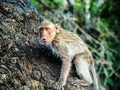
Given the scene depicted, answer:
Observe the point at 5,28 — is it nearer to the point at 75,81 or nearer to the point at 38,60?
the point at 38,60

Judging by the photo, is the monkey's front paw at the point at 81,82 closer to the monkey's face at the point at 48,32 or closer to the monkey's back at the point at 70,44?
the monkey's back at the point at 70,44

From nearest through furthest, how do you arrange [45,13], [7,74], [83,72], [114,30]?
[7,74] < [83,72] < [45,13] < [114,30]

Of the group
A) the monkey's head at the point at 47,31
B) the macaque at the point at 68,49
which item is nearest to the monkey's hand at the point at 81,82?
the macaque at the point at 68,49

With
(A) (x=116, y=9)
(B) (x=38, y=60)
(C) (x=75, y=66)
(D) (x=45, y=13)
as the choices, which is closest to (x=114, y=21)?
(A) (x=116, y=9)

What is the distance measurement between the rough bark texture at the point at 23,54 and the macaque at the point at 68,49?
0.12m

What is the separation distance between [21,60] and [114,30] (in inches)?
281

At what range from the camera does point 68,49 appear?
5703 millimetres

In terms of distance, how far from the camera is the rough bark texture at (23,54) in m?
4.58

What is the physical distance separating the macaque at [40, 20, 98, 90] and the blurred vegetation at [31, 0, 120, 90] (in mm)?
3394

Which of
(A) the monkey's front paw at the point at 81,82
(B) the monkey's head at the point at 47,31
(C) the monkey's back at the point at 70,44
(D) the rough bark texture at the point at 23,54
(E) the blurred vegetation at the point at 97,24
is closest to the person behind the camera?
(D) the rough bark texture at the point at 23,54

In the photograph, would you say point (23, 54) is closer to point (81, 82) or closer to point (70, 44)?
point (81, 82)

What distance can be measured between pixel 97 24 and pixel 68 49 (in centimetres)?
509

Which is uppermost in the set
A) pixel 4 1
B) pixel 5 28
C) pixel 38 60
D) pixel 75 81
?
pixel 4 1

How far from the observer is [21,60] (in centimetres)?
473
